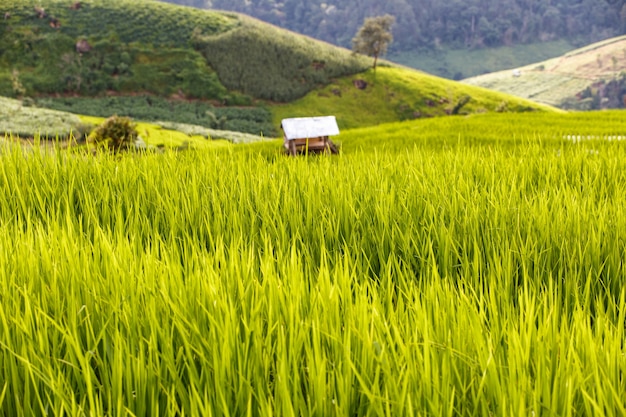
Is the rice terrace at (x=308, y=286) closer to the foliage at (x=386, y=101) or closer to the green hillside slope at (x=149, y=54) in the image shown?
the foliage at (x=386, y=101)

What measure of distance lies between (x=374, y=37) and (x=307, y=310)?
298ft

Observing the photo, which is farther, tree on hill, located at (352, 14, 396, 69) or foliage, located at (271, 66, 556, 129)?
tree on hill, located at (352, 14, 396, 69)

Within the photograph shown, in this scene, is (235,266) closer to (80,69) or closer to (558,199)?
(558,199)

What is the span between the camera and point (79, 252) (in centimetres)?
233

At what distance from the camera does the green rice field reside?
1.26 meters

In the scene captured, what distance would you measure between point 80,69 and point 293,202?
78.5 m

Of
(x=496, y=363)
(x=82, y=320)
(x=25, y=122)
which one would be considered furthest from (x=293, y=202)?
(x=25, y=122)

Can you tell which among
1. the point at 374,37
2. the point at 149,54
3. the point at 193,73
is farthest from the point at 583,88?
the point at 149,54

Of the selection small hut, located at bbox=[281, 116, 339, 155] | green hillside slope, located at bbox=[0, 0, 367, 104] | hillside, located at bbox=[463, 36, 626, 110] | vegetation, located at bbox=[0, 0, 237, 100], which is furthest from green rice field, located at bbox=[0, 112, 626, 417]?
hillside, located at bbox=[463, 36, 626, 110]

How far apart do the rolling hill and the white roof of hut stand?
53459 mm

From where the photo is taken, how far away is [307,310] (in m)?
1.71

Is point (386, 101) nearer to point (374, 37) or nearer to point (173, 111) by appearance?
point (374, 37)

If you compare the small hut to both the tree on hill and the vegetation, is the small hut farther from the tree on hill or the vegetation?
the tree on hill

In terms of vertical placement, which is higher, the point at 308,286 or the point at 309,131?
the point at 309,131
